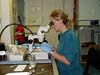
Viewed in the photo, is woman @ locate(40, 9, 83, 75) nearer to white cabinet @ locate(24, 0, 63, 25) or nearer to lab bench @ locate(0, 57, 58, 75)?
lab bench @ locate(0, 57, 58, 75)

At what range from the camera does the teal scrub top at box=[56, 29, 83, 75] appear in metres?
2.41

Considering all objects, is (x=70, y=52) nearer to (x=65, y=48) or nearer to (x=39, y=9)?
(x=65, y=48)

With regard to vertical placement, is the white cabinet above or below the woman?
above

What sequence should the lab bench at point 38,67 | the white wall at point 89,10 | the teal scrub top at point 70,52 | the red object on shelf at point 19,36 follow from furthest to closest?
1. the white wall at point 89,10
2. the red object on shelf at point 19,36
3. the teal scrub top at point 70,52
4. the lab bench at point 38,67

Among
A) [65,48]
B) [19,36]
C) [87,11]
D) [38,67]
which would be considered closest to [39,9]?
[87,11]

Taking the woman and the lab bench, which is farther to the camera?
the woman

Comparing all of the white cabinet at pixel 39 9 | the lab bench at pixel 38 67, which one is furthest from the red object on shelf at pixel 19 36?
the white cabinet at pixel 39 9

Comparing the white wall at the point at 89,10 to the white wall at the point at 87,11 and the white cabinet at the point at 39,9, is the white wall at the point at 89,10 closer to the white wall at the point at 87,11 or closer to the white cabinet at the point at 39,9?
the white wall at the point at 87,11

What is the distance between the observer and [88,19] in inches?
204

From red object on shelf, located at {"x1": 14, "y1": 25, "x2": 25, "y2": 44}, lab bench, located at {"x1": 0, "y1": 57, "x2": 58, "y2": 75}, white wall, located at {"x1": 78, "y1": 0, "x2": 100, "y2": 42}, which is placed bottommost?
lab bench, located at {"x1": 0, "y1": 57, "x2": 58, "y2": 75}

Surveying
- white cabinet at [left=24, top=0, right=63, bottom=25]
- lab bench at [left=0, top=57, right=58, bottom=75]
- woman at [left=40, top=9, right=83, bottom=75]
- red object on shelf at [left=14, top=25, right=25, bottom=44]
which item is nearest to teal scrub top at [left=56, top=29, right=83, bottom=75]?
woman at [left=40, top=9, right=83, bottom=75]

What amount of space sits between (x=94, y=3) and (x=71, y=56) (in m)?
3.01

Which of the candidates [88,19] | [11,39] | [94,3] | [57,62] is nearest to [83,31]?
[88,19]

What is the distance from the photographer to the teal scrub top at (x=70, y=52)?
241cm
